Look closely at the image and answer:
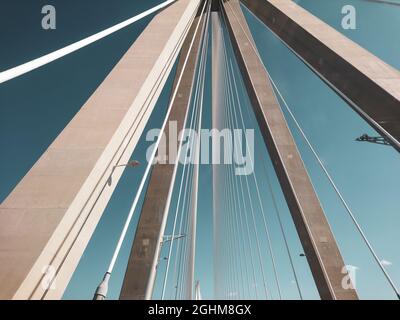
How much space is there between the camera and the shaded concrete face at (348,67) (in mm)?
3951

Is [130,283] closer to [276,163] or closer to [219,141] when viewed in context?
[276,163]

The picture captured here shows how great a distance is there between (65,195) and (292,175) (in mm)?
6893

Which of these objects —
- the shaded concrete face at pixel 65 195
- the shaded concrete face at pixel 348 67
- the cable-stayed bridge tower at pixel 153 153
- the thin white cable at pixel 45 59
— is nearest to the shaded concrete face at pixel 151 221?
the cable-stayed bridge tower at pixel 153 153

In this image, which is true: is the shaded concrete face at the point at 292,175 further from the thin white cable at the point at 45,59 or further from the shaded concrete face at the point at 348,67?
the thin white cable at the point at 45,59

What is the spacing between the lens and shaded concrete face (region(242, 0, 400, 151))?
3951 millimetres

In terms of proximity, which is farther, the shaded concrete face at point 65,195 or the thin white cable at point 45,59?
the thin white cable at point 45,59

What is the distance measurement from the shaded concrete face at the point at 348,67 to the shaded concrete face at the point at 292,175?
→ 320cm

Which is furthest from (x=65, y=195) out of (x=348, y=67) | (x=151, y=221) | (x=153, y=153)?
(x=151, y=221)

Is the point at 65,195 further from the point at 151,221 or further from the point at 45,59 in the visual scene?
the point at 151,221

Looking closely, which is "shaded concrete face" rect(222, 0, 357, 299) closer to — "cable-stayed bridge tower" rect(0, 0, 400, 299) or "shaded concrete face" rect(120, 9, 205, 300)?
"cable-stayed bridge tower" rect(0, 0, 400, 299)

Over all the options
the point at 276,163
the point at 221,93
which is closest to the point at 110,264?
the point at 276,163

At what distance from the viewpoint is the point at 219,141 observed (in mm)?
10805

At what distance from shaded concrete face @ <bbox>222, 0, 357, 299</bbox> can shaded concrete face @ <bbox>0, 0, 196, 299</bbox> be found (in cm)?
539

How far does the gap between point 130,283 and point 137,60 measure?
5144mm
